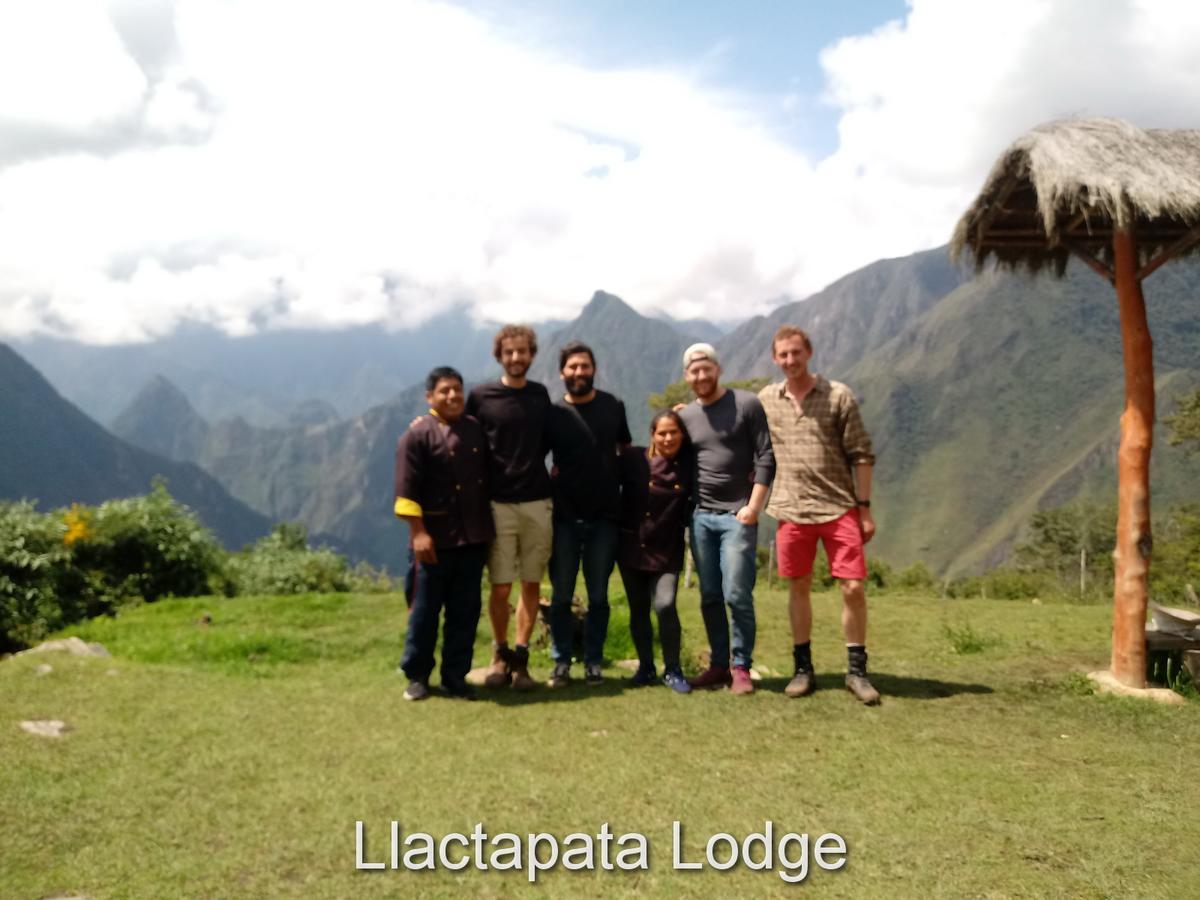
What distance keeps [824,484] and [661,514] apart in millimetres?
1091

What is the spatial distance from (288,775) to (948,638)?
6310mm

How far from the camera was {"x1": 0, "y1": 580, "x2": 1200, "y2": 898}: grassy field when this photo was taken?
3.14 meters

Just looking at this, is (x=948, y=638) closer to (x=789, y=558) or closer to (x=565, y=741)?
(x=789, y=558)

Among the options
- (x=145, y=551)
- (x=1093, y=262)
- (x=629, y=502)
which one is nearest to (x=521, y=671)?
(x=629, y=502)

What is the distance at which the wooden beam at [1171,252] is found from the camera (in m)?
5.88

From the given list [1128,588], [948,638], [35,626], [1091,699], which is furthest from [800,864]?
[35,626]

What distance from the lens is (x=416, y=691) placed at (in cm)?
566

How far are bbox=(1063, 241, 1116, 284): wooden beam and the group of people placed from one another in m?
2.70

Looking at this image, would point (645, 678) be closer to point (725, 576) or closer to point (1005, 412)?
point (725, 576)

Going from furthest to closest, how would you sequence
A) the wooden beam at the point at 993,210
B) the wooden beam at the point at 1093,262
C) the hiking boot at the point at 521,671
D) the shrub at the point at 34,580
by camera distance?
the shrub at the point at 34,580 < the wooden beam at the point at 1093,262 < the wooden beam at the point at 993,210 < the hiking boot at the point at 521,671

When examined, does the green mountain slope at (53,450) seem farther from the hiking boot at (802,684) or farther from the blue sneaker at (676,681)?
the hiking boot at (802,684)

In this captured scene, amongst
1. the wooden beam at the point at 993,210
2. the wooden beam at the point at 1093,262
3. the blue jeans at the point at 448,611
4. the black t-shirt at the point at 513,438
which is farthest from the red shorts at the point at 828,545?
the wooden beam at the point at 1093,262

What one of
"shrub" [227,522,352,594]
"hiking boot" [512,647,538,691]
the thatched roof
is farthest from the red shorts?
"shrub" [227,522,352,594]

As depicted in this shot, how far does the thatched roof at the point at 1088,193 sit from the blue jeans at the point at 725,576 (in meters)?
2.96
